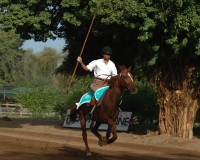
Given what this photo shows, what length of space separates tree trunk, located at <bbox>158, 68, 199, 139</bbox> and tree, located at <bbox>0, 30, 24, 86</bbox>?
31451mm

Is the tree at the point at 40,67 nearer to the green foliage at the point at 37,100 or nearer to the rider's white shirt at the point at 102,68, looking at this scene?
the green foliage at the point at 37,100

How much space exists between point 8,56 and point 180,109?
35447mm

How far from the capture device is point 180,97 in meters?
19.6

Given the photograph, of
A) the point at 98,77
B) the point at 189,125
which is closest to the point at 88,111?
the point at 98,77

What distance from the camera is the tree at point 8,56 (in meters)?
50.2

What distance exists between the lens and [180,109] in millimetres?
19703

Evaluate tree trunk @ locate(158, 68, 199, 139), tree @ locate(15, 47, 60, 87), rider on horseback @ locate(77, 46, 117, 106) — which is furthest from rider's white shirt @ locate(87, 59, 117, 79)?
tree @ locate(15, 47, 60, 87)

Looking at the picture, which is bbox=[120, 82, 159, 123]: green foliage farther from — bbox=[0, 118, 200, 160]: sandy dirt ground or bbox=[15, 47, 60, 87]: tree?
bbox=[15, 47, 60, 87]: tree

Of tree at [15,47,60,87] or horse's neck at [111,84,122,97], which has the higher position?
tree at [15,47,60,87]

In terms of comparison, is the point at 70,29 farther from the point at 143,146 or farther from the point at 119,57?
the point at 143,146

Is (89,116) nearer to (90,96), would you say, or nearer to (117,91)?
(90,96)

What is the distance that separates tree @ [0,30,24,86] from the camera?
5015 centimetres

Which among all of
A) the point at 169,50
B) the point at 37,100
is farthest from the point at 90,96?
the point at 37,100

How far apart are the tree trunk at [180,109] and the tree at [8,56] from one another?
103ft
